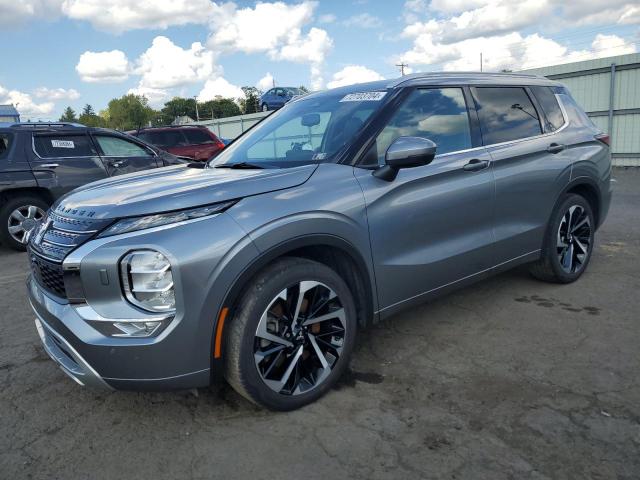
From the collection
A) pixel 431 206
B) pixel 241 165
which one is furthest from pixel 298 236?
pixel 431 206

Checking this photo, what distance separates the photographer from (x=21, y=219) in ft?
23.7

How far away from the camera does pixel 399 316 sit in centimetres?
409

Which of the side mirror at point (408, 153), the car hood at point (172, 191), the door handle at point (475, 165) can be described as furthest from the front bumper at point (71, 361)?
the door handle at point (475, 165)

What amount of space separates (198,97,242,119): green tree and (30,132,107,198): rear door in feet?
298

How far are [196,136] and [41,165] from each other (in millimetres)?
6927

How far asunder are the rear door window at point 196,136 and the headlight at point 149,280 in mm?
12229

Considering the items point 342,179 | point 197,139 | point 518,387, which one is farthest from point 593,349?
point 197,139

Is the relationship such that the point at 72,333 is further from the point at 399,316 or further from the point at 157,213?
the point at 399,316

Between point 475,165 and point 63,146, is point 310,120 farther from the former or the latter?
point 63,146

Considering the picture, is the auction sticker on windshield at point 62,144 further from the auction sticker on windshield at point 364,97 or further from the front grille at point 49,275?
the auction sticker on windshield at point 364,97

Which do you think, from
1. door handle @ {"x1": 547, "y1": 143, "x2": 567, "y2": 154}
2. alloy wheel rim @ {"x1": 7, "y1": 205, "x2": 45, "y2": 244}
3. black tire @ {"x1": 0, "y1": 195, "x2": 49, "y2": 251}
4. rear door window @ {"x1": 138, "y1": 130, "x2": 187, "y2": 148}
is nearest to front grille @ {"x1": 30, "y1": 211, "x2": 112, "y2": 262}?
door handle @ {"x1": 547, "y1": 143, "x2": 567, "y2": 154}

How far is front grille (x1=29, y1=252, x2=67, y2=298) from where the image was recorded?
250 centimetres

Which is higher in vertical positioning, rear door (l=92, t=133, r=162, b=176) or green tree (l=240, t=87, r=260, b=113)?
green tree (l=240, t=87, r=260, b=113)

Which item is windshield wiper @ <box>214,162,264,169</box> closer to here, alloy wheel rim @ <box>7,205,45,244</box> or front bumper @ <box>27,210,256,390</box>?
front bumper @ <box>27,210,256,390</box>
